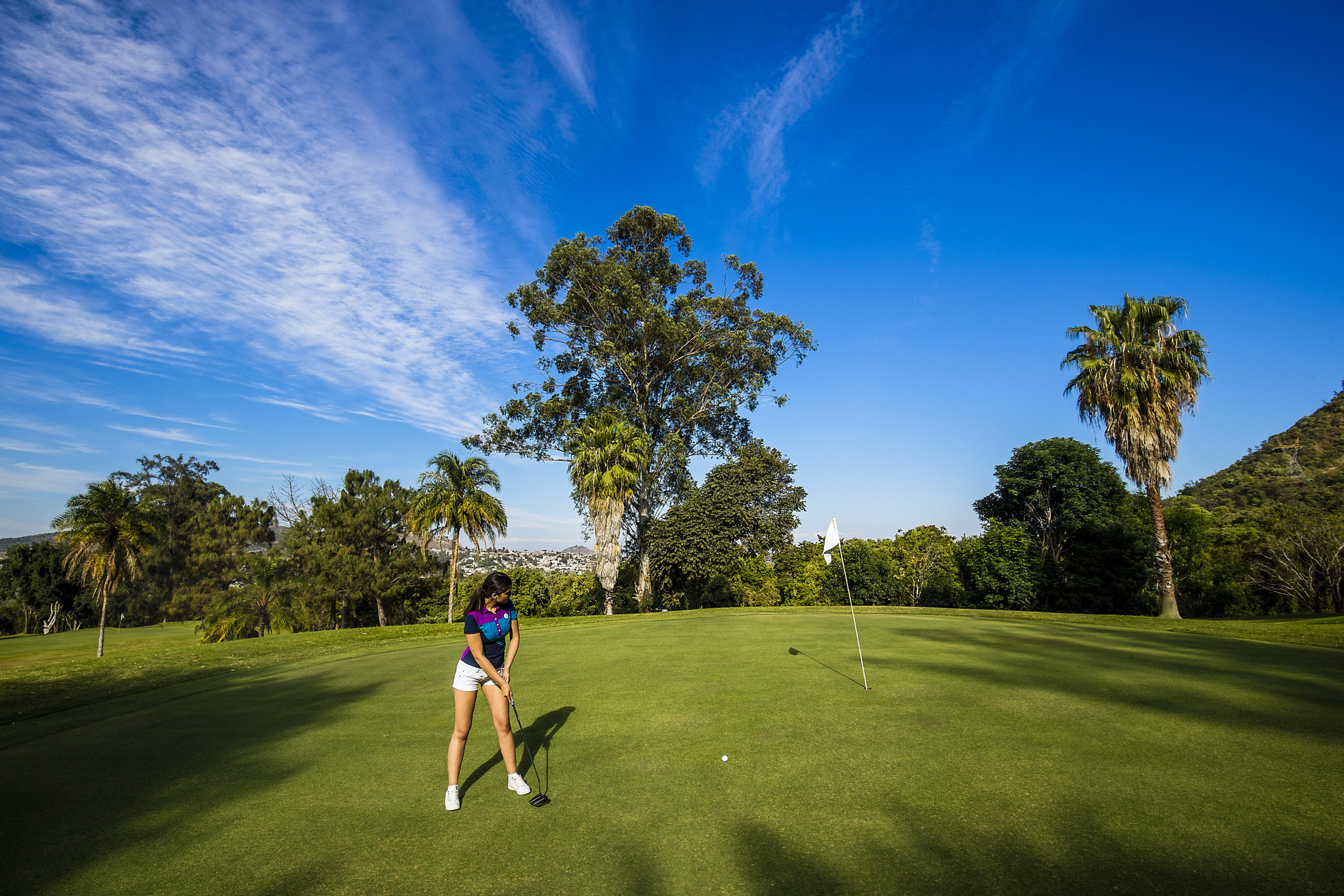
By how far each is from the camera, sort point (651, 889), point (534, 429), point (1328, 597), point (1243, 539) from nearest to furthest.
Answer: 1. point (651, 889)
2. point (1328, 597)
3. point (1243, 539)
4. point (534, 429)

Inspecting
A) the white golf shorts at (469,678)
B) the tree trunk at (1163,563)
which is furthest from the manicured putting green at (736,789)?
the tree trunk at (1163,563)

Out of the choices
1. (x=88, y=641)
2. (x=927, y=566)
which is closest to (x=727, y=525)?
(x=927, y=566)

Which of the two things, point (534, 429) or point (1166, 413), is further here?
point (534, 429)

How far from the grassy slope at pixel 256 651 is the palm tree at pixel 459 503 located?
1036 cm

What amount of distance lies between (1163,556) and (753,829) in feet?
83.2

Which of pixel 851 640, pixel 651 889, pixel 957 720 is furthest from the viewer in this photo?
pixel 851 640

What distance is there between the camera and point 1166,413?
72.8 feet

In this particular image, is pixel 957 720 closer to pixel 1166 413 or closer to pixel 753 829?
pixel 753 829

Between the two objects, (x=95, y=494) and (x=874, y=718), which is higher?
(x=95, y=494)

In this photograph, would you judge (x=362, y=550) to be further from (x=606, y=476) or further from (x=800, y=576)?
(x=800, y=576)

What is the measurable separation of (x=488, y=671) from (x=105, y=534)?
28178 millimetres

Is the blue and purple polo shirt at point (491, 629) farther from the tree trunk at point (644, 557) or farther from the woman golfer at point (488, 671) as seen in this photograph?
the tree trunk at point (644, 557)

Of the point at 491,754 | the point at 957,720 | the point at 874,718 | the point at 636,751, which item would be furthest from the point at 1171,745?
the point at 491,754

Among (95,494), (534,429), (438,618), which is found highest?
(534,429)
